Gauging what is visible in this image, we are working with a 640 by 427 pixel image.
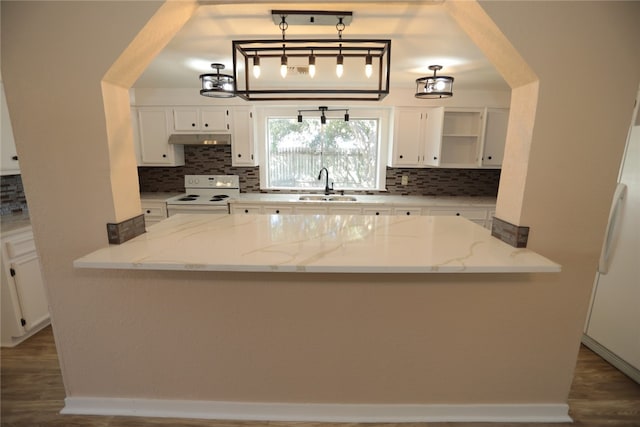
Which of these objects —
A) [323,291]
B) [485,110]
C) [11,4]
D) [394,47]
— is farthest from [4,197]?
[485,110]

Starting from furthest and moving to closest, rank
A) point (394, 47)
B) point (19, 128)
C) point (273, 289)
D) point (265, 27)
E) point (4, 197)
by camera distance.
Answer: point (4, 197), point (394, 47), point (265, 27), point (273, 289), point (19, 128)

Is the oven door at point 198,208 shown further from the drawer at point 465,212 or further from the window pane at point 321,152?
the drawer at point 465,212

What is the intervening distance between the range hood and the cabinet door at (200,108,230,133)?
0.25ft

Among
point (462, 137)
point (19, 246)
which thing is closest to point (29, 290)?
point (19, 246)

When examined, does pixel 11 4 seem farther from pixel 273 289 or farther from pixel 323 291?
pixel 323 291

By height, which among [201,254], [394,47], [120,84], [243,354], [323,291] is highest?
[394,47]

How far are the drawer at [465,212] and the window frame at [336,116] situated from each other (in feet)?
2.76

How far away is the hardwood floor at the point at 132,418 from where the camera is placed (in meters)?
1.68

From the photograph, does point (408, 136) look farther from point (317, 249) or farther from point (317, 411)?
point (317, 411)

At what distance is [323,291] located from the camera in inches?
61.3

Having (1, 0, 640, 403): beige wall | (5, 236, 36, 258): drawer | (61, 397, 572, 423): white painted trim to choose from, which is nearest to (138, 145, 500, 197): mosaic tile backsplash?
(5, 236, 36, 258): drawer

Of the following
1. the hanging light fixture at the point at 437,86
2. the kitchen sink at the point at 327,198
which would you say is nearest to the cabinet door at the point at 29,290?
the kitchen sink at the point at 327,198

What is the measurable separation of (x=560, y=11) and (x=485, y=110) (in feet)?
8.42

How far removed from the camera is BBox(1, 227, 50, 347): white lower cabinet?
2227 mm
